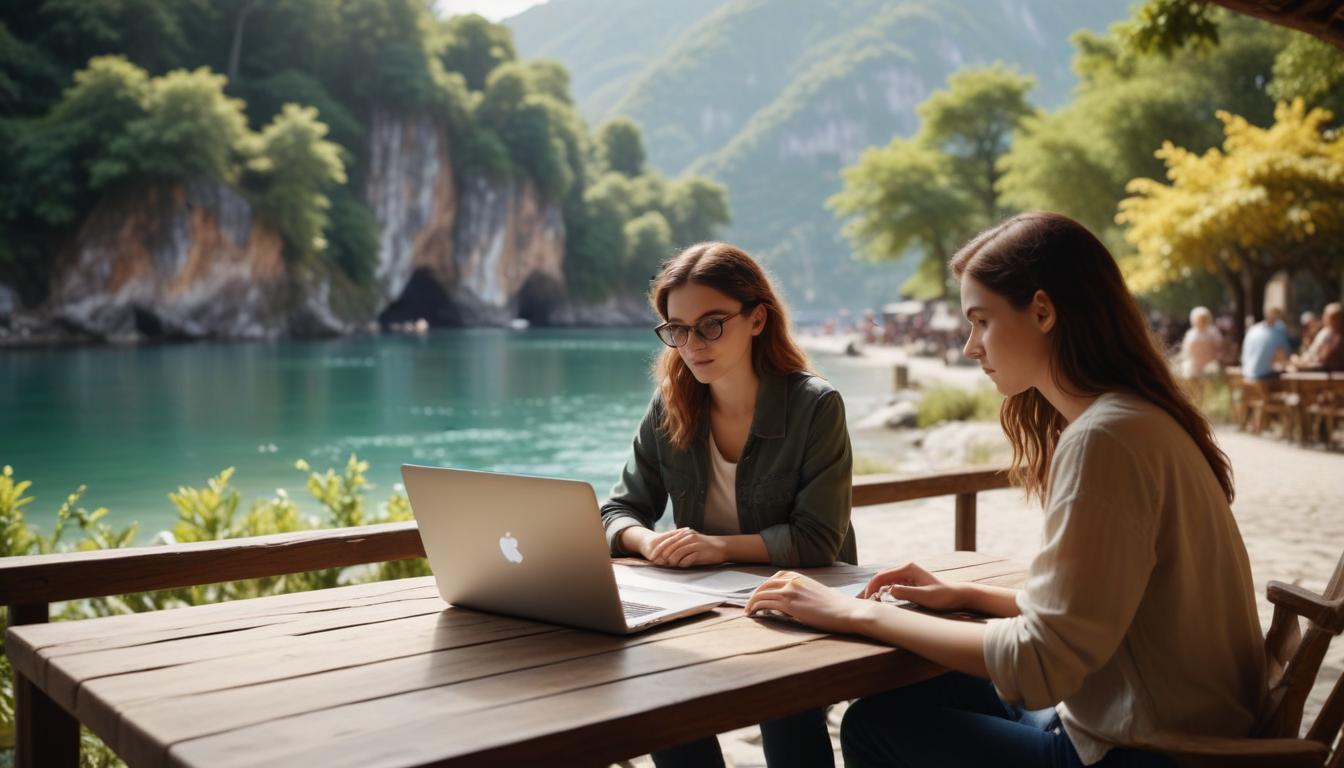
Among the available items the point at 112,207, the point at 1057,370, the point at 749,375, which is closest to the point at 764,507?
the point at 749,375

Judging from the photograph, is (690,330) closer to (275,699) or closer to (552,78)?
(275,699)

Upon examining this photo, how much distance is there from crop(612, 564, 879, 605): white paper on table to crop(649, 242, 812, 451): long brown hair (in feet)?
1.28

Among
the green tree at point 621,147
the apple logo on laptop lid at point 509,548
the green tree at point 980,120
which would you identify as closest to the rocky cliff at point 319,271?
the green tree at point 621,147

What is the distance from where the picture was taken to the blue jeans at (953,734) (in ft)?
4.90

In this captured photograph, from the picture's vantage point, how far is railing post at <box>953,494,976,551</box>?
354 cm

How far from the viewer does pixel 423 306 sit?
59.9m

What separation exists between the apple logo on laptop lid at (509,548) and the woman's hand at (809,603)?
14.3 inches

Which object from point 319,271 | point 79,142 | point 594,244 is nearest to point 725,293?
point 79,142

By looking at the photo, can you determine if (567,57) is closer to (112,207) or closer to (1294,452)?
(112,207)

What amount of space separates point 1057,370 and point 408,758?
38.9 inches

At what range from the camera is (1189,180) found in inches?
673

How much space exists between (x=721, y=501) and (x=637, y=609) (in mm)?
690

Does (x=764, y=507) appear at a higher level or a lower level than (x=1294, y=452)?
higher

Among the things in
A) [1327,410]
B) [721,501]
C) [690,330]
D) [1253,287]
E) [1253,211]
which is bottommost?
[1327,410]
